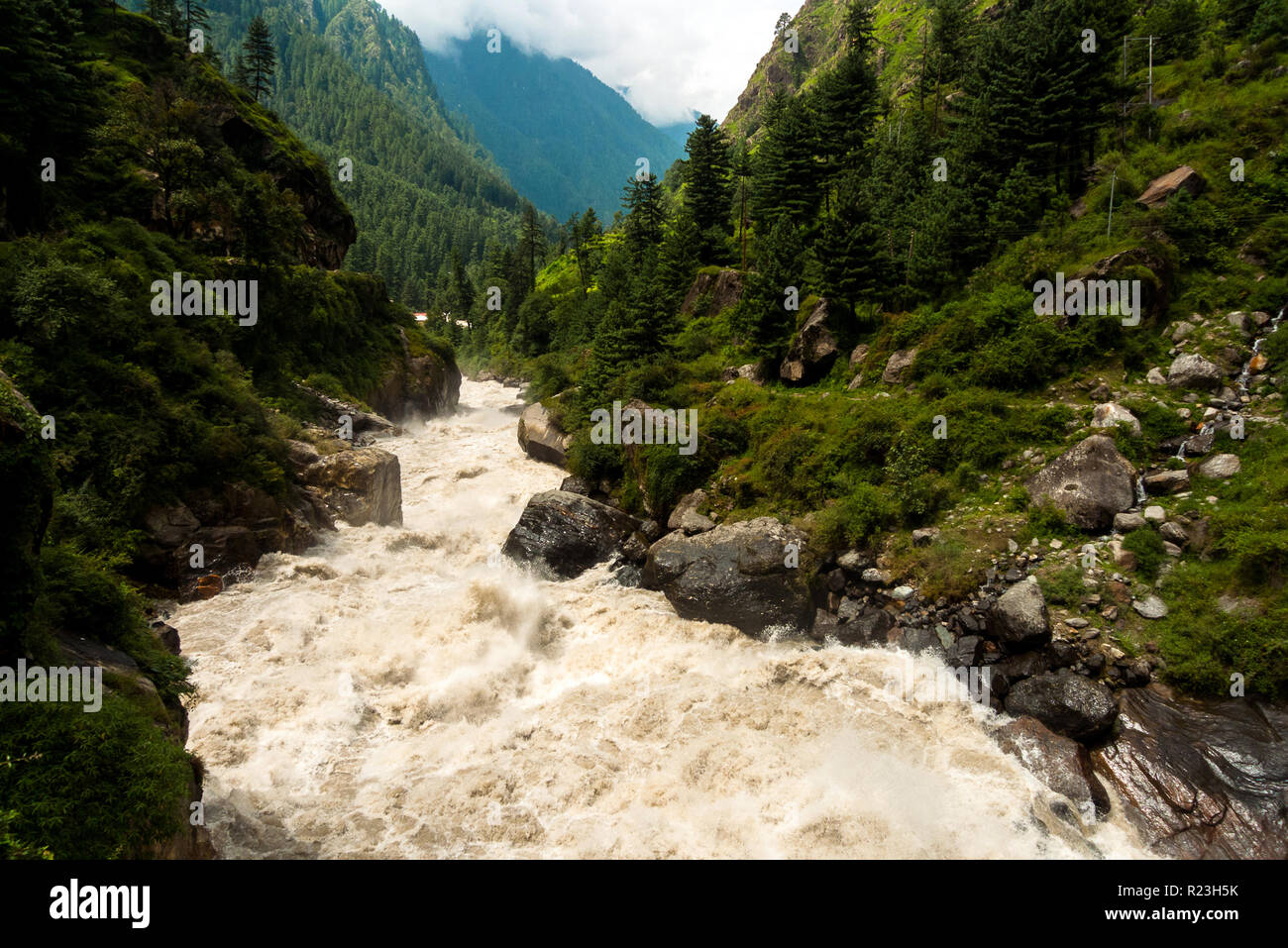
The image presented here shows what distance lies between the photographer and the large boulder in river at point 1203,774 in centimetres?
1169

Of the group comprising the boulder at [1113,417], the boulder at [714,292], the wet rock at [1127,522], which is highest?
the boulder at [714,292]

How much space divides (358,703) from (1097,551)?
2193 cm

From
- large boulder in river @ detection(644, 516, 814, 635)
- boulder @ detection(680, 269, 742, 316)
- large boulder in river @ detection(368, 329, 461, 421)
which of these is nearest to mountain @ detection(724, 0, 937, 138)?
boulder @ detection(680, 269, 742, 316)

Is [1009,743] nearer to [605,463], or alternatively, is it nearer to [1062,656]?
[1062,656]

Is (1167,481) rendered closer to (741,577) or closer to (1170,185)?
(741,577)

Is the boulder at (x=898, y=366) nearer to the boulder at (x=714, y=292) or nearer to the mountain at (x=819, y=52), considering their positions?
the boulder at (x=714, y=292)

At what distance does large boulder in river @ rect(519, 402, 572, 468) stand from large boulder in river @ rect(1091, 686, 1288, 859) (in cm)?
3026

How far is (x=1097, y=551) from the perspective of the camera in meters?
17.6

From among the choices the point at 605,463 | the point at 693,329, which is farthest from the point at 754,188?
the point at 605,463


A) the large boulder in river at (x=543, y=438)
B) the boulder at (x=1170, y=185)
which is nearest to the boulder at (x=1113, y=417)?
the boulder at (x=1170, y=185)

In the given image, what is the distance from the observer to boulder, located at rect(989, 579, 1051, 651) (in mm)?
16109

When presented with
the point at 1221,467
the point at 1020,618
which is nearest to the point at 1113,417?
the point at 1221,467

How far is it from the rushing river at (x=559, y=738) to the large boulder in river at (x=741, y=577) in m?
0.88

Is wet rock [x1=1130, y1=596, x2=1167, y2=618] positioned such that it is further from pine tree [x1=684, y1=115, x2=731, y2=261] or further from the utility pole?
pine tree [x1=684, y1=115, x2=731, y2=261]
